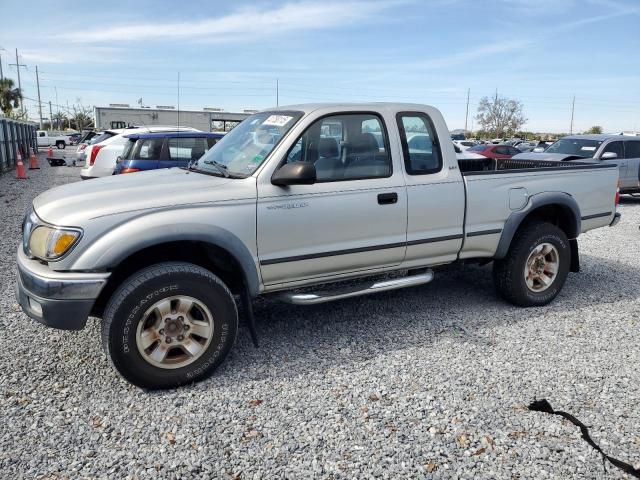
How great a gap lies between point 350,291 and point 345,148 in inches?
44.1

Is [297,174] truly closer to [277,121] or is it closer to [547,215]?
[277,121]

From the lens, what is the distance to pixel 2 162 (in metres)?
18.6

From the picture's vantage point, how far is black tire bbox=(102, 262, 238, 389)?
3.28 meters

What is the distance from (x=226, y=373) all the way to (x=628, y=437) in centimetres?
254

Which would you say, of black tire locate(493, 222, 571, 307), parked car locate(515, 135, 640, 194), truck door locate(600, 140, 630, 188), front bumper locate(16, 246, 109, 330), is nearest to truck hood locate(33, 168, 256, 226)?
front bumper locate(16, 246, 109, 330)

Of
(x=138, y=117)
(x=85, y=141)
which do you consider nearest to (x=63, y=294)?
(x=85, y=141)

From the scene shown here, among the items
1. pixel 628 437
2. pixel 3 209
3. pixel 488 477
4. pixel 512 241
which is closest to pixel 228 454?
pixel 488 477

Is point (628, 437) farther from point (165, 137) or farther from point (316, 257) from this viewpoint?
point (165, 137)

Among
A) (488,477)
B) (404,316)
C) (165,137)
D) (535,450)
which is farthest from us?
(165,137)

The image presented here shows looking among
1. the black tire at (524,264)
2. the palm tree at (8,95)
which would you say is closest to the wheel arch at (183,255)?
the black tire at (524,264)

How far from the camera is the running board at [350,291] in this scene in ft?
12.8

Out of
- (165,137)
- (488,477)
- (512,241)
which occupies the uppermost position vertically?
(165,137)

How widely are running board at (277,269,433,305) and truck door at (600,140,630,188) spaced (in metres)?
10.5

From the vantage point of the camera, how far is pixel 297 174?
357 cm
